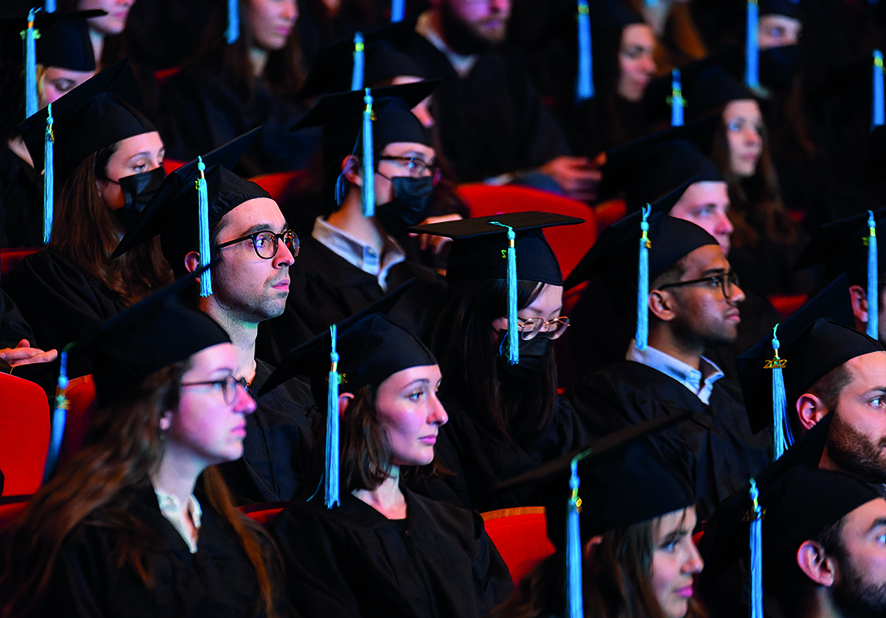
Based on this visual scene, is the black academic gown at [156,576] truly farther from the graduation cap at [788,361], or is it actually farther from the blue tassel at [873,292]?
the blue tassel at [873,292]

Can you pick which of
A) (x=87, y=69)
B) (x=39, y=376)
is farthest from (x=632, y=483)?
(x=87, y=69)

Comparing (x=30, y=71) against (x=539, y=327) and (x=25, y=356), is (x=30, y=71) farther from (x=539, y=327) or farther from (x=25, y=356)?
(x=539, y=327)

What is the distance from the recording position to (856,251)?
13.6 ft

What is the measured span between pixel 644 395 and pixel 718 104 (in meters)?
1.95

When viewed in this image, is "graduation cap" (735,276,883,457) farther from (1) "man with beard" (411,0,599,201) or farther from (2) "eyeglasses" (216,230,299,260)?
(1) "man with beard" (411,0,599,201)

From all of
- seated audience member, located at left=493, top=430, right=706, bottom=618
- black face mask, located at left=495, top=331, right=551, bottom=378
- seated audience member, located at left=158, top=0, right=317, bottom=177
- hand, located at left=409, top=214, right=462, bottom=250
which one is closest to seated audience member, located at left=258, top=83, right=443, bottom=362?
hand, located at left=409, top=214, right=462, bottom=250

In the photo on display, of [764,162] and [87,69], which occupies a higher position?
[87,69]

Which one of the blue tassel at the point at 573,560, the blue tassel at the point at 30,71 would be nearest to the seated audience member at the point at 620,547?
the blue tassel at the point at 573,560

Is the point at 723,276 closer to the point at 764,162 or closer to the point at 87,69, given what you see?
the point at 764,162

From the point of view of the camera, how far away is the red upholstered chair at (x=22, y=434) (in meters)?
2.74

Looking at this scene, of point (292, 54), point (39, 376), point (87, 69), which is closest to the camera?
point (39, 376)

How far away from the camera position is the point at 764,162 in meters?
5.27

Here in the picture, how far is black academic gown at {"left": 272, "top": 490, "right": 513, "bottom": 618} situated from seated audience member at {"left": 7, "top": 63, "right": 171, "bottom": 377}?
110cm

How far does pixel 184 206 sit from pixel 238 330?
0.35 metres
